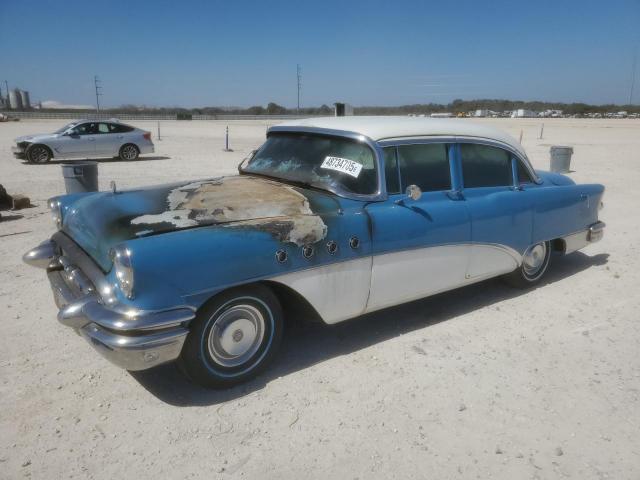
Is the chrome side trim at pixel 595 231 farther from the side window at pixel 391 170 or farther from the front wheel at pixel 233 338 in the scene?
the front wheel at pixel 233 338

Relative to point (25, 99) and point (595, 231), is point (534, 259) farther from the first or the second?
point (25, 99)

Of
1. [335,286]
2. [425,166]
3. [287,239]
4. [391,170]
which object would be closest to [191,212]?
[287,239]

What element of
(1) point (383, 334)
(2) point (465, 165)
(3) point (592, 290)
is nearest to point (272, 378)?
(1) point (383, 334)

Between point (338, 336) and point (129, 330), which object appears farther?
point (338, 336)

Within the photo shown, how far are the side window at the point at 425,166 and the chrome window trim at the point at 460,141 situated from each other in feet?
0.12

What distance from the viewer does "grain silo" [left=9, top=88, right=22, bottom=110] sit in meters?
87.8

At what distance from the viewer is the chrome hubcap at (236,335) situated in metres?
2.96

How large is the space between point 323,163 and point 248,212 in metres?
0.82

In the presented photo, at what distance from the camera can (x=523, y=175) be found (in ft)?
15.3

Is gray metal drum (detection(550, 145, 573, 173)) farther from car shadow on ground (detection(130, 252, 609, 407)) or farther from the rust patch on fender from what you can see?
the rust patch on fender

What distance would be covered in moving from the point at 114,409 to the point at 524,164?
399 centimetres

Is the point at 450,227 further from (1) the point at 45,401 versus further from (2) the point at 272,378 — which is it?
(1) the point at 45,401

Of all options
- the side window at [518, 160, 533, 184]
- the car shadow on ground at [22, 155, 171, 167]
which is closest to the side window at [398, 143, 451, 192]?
the side window at [518, 160, 533, 184]

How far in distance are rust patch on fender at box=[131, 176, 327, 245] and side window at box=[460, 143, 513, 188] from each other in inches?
60.6
